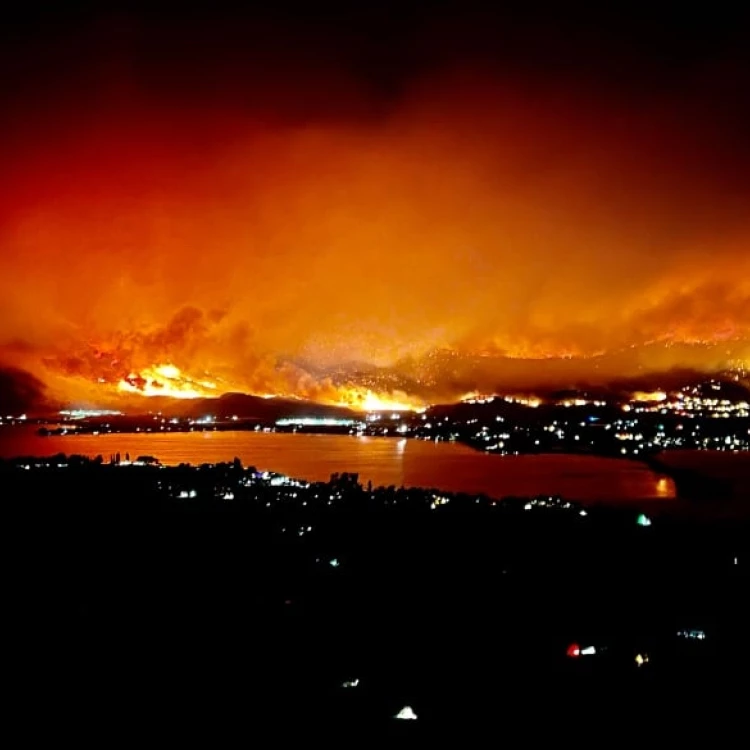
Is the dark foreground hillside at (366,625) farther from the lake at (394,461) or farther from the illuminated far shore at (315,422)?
the illuminated far shore at (315,422)

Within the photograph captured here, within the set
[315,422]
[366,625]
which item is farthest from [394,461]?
[315,422]

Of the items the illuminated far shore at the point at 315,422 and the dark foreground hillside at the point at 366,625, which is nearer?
the dark foreground hillside at the point at 366,625

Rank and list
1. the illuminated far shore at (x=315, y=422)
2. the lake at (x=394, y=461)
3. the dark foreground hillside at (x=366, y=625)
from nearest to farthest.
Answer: the dark foreground hillside at (x=366, y=625) → the lake at (x=394, y=461) → the illuminated far shore at (x=315, y=422)

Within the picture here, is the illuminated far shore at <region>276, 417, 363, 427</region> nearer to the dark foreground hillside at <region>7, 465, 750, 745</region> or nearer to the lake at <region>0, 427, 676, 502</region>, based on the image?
the lake at <region>0, 427, 676, 502</region>

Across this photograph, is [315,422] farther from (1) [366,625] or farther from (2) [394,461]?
(1) [366,625]

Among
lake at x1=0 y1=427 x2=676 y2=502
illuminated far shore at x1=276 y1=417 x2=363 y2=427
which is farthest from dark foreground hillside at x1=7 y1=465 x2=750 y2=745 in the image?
illuminated far shore at x1=276 y1=417 x2=363 y2=427

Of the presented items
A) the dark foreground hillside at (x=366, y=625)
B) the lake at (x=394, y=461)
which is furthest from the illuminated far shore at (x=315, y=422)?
the dark foreground hillside at (x=366, y=625)

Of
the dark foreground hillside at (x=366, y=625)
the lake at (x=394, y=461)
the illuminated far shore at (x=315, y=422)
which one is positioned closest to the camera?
the dark foreground hillside at (x=366, y=625)

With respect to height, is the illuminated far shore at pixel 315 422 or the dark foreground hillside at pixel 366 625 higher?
the illuminated far shore at pixel 315 422
